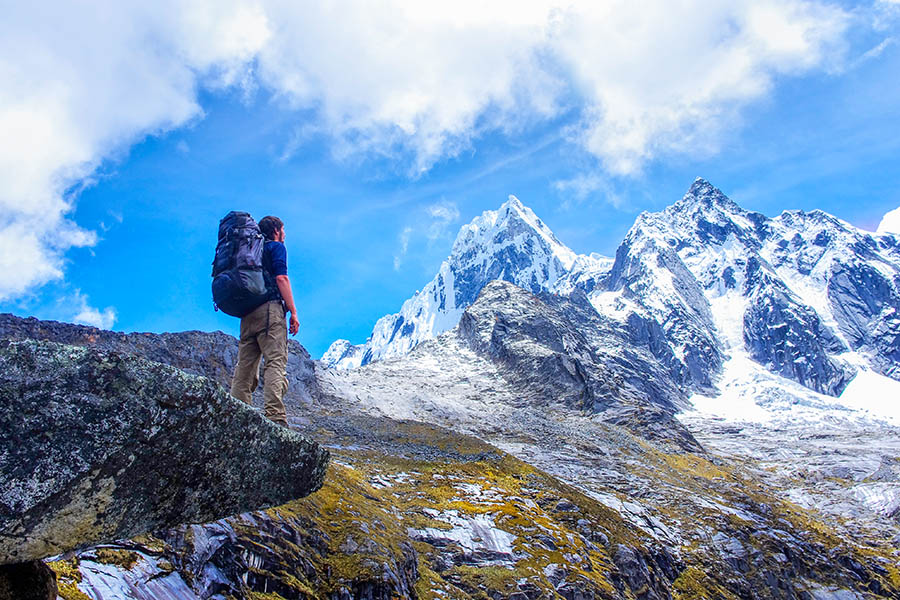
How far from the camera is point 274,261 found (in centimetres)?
982

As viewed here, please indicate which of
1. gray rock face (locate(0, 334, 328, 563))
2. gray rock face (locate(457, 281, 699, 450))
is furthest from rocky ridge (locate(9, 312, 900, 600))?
gray rock face (locate(457, 281, 699, 450))

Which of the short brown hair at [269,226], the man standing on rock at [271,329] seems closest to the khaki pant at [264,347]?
the man standing on rock at [271,329]

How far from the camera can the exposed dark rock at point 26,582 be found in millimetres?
5539

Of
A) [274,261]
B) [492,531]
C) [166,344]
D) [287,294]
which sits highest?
[166,344]

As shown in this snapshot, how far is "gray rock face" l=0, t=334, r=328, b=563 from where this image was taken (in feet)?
16.1

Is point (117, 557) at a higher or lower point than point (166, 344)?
lower

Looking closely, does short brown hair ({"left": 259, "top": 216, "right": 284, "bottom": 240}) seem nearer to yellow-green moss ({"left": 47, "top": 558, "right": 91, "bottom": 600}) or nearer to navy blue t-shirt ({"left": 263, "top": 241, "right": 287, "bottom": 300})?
navy blue t-shirt ({"left": 263, "top": 241, "right": 287, "bottom": 300})

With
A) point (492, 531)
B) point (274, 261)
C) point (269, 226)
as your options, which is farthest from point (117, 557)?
point (492, 531)

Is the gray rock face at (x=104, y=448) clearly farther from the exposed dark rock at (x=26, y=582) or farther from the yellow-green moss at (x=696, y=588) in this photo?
the yellow-green moss at (x=696, y=588)

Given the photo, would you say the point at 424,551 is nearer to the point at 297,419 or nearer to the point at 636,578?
the point at 636,578

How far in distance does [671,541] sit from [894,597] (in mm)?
19600

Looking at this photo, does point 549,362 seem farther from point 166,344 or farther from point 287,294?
point 287,294

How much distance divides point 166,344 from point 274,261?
51.7 meters

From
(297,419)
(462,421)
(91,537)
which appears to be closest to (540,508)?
(91,537)
